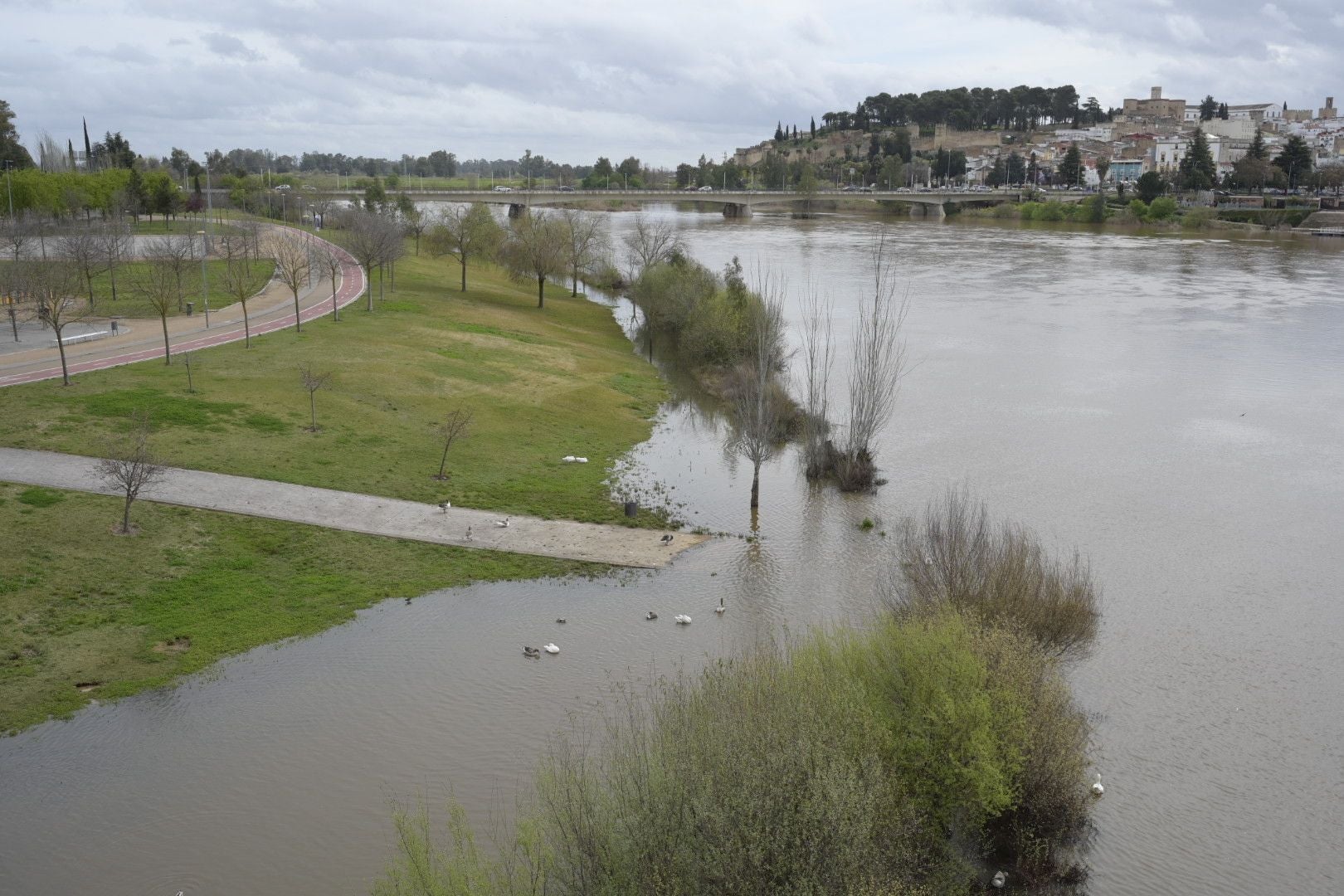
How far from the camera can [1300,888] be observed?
13688mm

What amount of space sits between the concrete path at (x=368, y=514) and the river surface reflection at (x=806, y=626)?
1.40 m

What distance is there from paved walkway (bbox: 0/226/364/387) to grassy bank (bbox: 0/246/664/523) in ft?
3.54

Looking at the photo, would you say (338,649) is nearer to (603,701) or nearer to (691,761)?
(603,701)

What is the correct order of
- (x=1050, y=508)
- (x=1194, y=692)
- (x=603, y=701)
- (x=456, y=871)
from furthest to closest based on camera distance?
(x=1050, y=508) → (x=1194, y=692) → (x=603, y=701) → (x=456, y=871)

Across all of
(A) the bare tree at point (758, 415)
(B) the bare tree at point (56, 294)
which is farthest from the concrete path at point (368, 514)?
(B) the bare tree at point (56, 294)

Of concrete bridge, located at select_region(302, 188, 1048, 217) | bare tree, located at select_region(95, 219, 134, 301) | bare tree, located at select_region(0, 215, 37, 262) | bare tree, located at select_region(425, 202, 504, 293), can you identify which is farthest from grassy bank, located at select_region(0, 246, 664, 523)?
concrete bridge, located at select_region(302, 188, 1048, 217)

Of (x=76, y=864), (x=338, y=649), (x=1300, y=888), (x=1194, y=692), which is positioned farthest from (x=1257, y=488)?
(x=76, y=864)

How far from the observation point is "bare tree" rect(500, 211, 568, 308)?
5044cm

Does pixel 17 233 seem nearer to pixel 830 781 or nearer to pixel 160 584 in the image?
pixel 160 584

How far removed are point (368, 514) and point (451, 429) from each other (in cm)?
381

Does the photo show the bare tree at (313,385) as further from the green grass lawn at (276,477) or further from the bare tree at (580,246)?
the bare tree at (580,246)

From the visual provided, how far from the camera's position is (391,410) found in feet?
97.7

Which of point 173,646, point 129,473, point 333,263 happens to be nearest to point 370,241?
point 333,263

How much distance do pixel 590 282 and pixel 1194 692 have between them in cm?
4820
